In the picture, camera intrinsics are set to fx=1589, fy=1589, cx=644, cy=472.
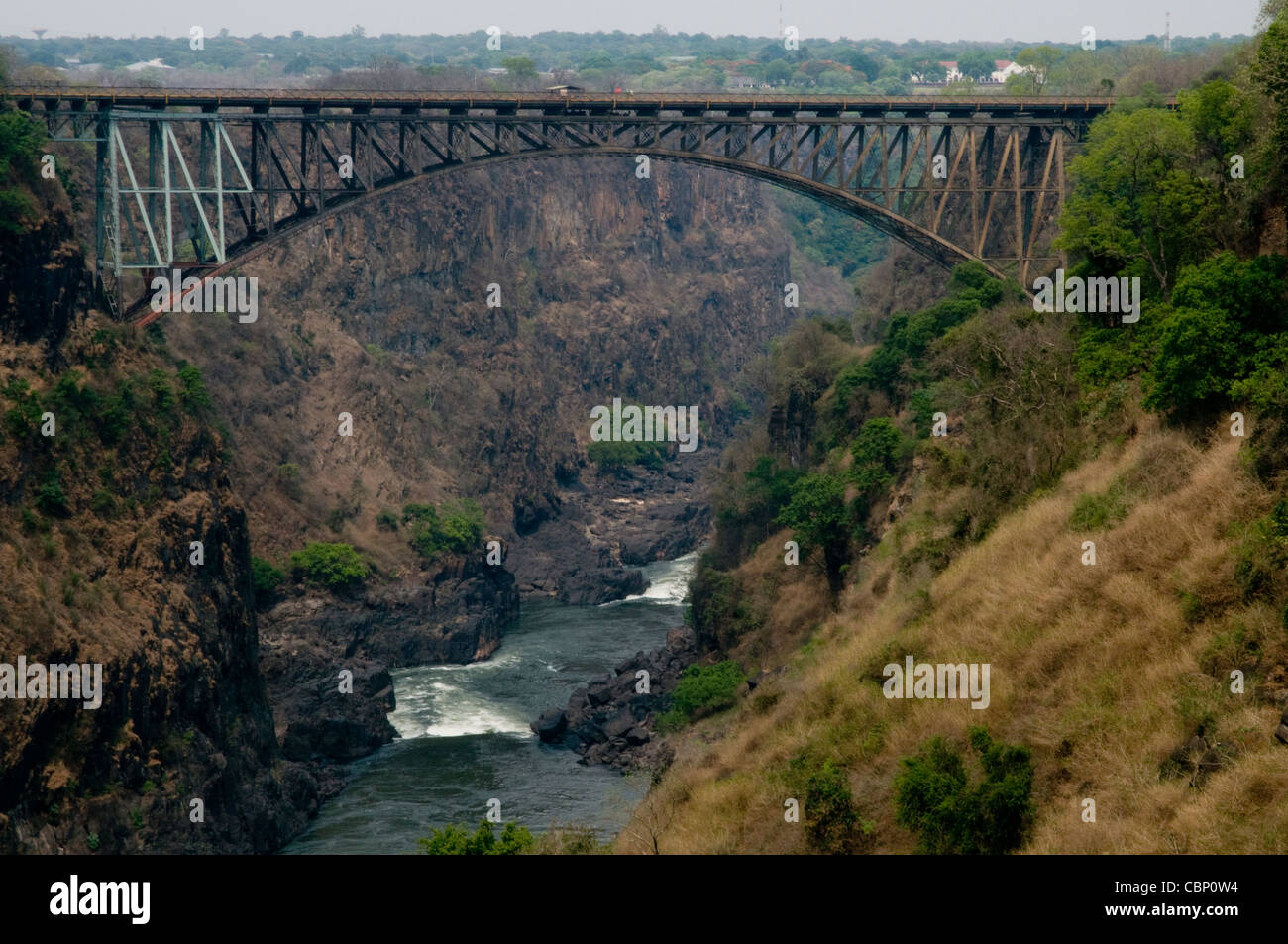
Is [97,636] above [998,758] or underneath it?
underneath

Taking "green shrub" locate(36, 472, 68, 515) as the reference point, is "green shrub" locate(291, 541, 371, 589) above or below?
below

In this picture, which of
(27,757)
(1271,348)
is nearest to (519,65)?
(27,757)

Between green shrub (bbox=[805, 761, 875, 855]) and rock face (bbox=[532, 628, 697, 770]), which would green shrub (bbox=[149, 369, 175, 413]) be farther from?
green shrub (bbox=[805, 761, 875, 855])

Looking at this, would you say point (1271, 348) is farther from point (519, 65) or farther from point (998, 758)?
point (519, 65)

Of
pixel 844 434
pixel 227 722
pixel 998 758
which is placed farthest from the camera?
pixel 844 434

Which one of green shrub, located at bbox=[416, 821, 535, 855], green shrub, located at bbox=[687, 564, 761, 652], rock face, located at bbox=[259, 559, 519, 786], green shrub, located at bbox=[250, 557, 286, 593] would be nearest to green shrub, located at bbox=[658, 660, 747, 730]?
green shrub, located at bbox=[687, 564, 761, 652]

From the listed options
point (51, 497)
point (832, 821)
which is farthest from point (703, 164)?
point (832, 821)
